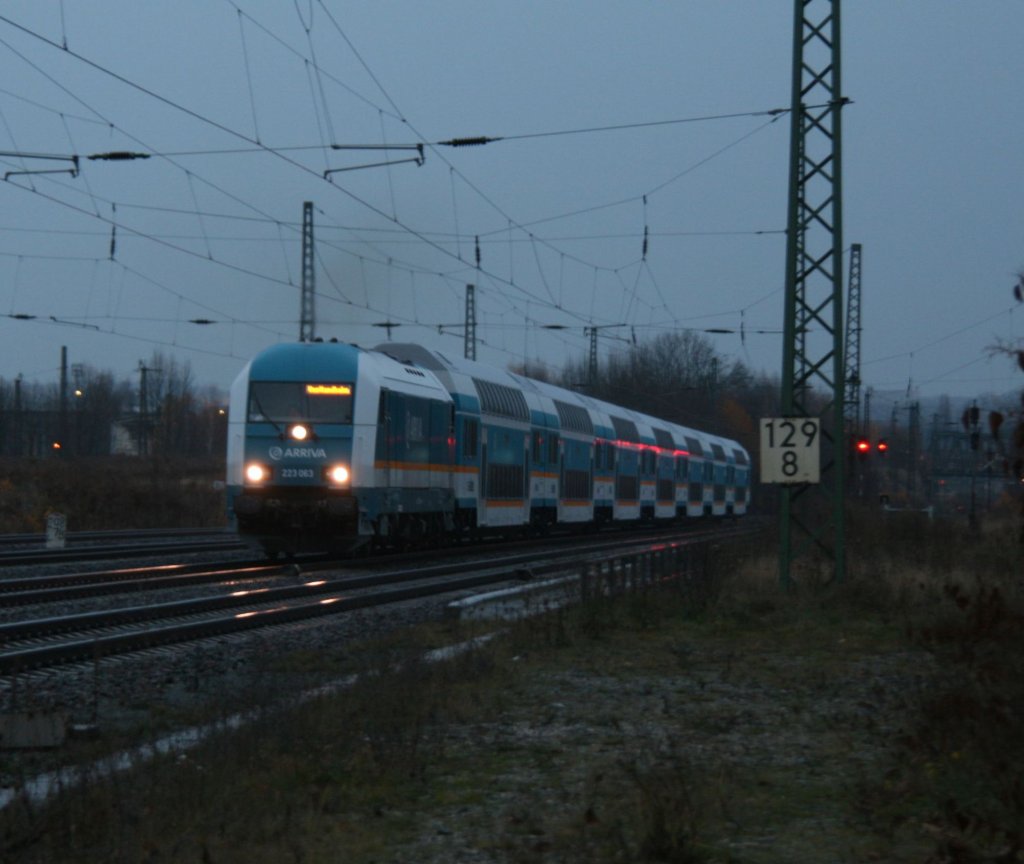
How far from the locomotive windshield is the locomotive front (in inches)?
0.7

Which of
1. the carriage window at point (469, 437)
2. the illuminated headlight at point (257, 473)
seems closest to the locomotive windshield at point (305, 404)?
the illuminated headlight at point (257, 473)

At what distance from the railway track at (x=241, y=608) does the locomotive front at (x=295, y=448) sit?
0.81 metres

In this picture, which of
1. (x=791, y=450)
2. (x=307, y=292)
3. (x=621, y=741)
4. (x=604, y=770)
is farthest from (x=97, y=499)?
(x=604, y=770)

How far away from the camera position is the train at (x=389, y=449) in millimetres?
22359

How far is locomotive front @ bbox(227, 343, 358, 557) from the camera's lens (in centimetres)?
2225

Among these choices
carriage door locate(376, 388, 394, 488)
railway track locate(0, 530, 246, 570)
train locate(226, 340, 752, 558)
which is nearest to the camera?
train locate(226, 340, 752, 558)

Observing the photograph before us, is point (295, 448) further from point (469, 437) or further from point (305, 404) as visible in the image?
point (469, 437)

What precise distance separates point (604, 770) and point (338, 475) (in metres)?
15.4

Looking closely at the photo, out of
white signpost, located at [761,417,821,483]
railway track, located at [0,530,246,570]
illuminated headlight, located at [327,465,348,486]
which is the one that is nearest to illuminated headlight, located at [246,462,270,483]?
illuminated headlight, located at [327,465,348,486]

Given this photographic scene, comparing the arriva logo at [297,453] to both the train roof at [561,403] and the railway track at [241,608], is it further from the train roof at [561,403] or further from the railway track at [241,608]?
the train roof at [561,403]

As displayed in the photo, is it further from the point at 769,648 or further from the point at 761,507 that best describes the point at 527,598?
the point at 761,507

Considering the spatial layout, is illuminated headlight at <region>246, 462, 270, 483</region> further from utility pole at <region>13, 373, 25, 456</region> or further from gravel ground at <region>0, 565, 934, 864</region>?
utility pole at <region>13, 373, 25, 456</region>

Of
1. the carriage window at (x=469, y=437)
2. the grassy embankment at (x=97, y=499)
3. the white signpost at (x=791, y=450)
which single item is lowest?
the grassy embankment at (x=97, y=499)

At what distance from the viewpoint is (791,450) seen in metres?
16.8
